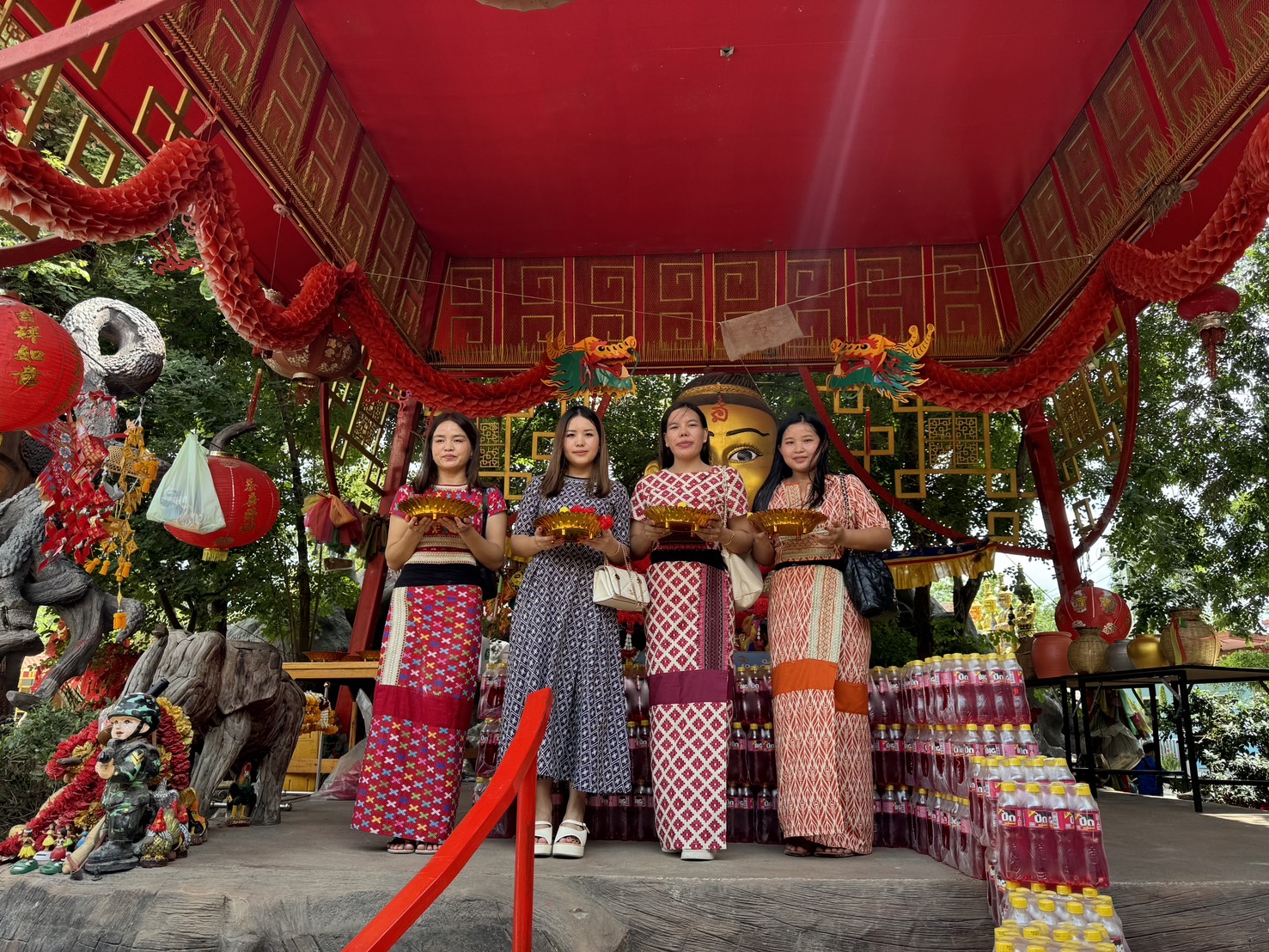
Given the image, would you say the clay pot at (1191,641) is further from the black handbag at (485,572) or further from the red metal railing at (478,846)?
the red metal railing at (478,846)

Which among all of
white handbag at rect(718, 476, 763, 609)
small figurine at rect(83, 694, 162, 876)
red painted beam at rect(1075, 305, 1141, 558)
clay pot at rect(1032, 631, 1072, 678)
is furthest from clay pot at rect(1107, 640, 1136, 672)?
small figurine at rect(83, 694, 162, 876)

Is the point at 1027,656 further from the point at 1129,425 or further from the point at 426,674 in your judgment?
the point at 426,674


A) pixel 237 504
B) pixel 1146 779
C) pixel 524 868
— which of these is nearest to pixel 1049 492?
pixel 1146 779

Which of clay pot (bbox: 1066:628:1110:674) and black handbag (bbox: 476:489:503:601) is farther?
clay pot (bbox: 1066:628:1110:674)

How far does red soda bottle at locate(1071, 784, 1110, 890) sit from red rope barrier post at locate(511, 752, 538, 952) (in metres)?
1.52

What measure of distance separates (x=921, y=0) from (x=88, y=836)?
5.28m

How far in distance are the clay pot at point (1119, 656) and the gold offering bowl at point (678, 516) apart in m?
4.56

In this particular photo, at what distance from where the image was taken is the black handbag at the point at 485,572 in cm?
382

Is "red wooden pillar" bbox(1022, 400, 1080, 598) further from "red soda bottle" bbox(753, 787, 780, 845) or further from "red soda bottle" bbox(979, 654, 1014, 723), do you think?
"red soda bottle" bbox(979, 654, 1014, 723)

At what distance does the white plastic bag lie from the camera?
19.3ft

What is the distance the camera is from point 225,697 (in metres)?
4.14

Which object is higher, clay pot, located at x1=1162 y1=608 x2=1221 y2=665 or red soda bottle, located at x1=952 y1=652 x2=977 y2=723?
clay pot, located at x1=1162 y1=608 x2=1221 y2=665

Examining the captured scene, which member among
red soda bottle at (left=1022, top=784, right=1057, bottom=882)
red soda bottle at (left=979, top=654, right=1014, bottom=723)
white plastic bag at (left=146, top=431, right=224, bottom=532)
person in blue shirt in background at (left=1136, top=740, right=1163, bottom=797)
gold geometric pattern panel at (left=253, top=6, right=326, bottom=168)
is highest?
gold geometric pattern panel at (left=253, top=6, right=326, bottom=168)

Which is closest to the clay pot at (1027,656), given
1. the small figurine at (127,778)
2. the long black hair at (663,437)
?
the long black hair at (663,437)
